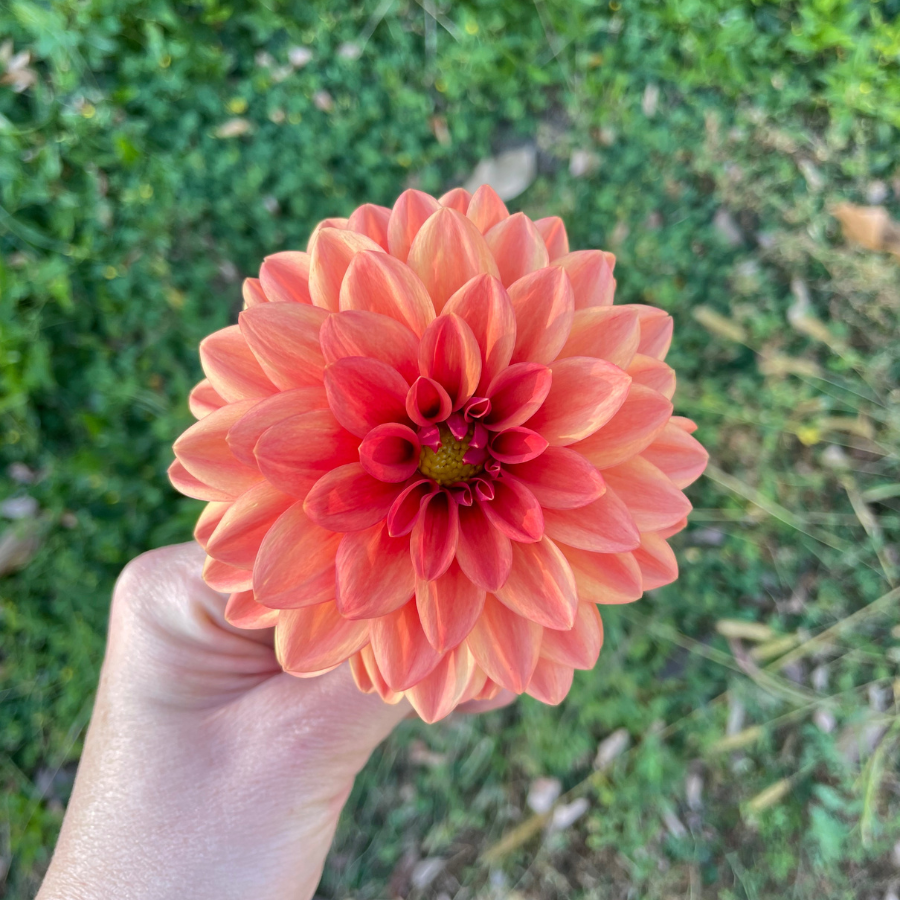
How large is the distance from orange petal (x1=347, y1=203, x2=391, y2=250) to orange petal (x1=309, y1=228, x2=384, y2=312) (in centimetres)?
11

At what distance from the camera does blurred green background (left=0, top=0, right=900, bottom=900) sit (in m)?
2.67

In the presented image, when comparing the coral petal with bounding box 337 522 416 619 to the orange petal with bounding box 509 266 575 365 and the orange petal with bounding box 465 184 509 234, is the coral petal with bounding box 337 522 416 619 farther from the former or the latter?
the orange petal with bounding box 465 184 509 234

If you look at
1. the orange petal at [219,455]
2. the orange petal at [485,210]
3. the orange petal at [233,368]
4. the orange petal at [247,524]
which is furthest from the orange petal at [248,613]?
the orange petal at [485,210]

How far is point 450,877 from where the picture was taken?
2.75m

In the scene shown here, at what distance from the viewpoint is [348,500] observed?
1.15m

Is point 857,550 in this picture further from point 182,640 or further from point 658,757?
point 182,640

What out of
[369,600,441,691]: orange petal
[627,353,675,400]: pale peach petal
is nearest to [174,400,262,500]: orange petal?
[369,600,441,691]: orange petal

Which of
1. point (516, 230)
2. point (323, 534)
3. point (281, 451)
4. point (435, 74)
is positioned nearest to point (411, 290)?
point (516, 230)

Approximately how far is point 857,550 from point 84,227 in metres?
3.49

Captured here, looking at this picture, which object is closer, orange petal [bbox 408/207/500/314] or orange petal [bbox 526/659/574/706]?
orange petal [bbox 408/207/500/314]

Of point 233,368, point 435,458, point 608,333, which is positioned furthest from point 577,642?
point 233,368

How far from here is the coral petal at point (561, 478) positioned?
1.12 m

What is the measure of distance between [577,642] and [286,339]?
30.1 inches

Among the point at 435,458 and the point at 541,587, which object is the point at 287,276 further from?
the point at 541,587
